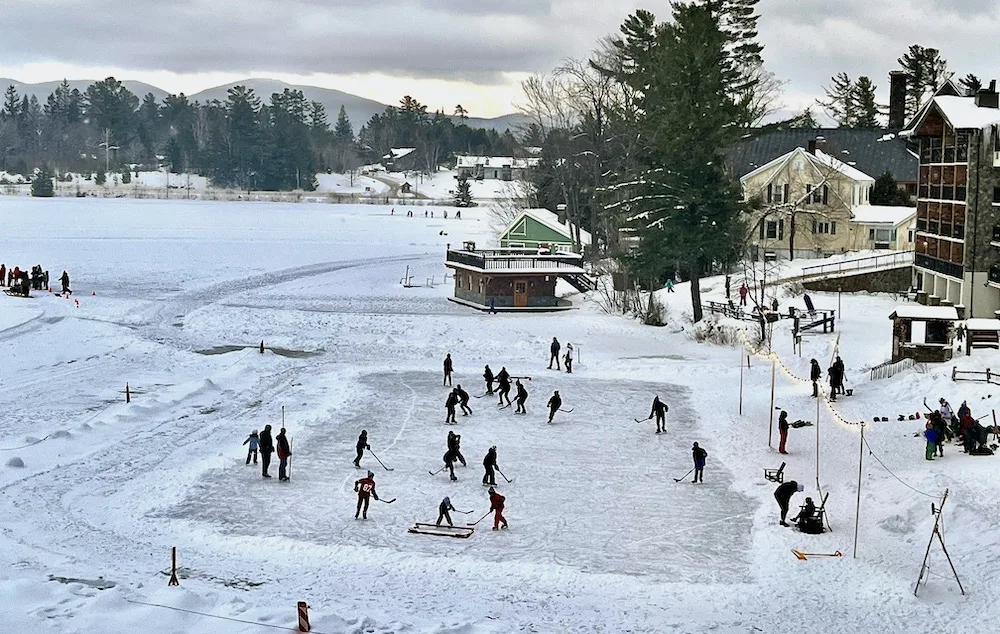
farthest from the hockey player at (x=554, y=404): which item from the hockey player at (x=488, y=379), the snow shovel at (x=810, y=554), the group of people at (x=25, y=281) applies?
the group of people at (x=25, y=281)

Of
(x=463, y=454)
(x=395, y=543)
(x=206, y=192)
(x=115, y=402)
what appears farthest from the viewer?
(x=206, y=192)

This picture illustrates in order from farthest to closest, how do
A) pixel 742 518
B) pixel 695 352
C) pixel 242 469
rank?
1. pixel 695 352
2. pixel 242 469
3. pixel 742 518

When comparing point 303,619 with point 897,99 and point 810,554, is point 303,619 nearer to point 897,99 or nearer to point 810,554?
point 810,554

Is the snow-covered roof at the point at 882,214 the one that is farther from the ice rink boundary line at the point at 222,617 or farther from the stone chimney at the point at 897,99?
the ice rink boundary line at the point at 222,617

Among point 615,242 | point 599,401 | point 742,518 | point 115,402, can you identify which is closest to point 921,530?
point 742,518

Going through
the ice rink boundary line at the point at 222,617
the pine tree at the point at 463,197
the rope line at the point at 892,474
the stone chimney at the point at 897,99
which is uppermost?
the stone chimney at the point at 897,99

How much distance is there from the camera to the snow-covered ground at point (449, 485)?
18.5 metres

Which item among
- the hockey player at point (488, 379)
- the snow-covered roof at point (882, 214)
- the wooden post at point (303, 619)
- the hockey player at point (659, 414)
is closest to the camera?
the wooden post at point (303, 619)

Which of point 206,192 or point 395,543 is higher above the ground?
point 206,192

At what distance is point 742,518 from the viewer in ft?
77.6

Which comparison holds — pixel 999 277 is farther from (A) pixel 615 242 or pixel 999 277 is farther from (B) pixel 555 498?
(B) pixel 555 498

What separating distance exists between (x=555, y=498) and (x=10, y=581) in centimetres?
1127

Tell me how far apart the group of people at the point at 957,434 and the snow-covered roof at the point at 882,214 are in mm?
39289

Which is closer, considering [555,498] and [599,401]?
[555,498]
